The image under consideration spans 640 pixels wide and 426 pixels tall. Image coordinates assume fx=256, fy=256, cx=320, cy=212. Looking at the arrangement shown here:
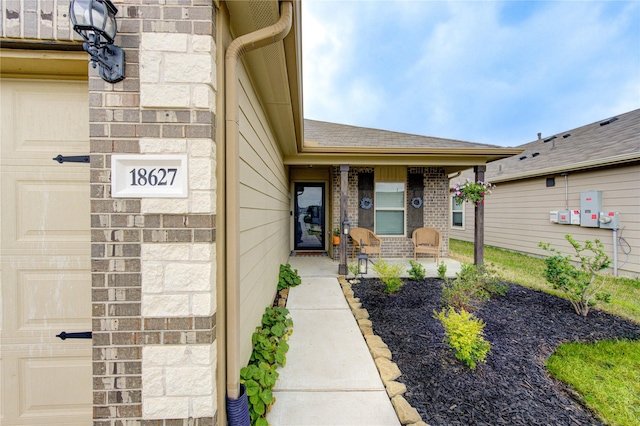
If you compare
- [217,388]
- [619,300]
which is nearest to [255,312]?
[217,388]

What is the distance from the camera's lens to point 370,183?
655 centimetres

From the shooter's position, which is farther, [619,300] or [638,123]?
[638,123]

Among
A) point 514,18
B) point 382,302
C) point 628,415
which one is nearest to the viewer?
point 628,415

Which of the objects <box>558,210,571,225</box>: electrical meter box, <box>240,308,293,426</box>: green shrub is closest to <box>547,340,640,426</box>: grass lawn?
<box>240,308,293,426</box>: green shrub

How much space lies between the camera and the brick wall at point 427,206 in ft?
21.4

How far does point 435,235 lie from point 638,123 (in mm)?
5777

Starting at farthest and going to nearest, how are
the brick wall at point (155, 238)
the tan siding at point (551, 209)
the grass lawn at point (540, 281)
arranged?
the tan siding at point (551, 209)
the grass lawn at point (540, 281)
the brick wall at point (155, 238)

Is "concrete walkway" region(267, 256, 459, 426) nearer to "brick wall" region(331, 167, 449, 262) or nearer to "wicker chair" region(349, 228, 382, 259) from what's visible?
"wicker chair" region(349, 228, 382, 259)

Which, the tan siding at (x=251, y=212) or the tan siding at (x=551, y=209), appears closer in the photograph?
the tan siding at (x=251, y=212)

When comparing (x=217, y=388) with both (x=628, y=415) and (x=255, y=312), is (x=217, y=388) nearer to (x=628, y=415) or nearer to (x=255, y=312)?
(x=255, y=312)

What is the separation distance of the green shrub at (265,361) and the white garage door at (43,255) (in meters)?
0.88

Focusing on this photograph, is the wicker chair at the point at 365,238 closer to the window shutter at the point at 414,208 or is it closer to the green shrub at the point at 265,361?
the window shutter at the point at 414,208

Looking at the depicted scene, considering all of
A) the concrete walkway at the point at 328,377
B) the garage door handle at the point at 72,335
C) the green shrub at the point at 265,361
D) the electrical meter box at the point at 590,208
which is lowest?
the concrete walkway at the point at 328,377

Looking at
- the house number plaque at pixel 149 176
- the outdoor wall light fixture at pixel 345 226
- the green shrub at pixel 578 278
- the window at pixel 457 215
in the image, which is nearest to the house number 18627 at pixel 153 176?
the house number plaque at pixel 149 176
